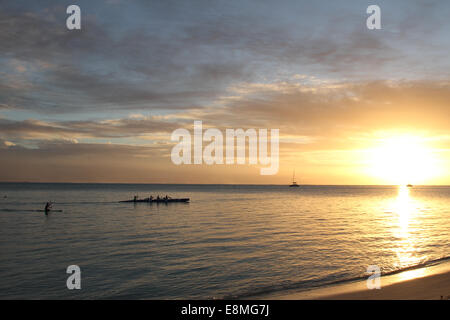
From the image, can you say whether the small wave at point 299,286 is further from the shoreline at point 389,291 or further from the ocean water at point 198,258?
the shoreline at point 389,291

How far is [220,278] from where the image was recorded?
68.1ft

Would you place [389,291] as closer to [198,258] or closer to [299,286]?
[299,286]

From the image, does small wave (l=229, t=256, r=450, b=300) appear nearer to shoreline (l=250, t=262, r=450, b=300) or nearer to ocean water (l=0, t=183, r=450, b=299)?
ocean water (l=0, t=183, r=450, b=299)

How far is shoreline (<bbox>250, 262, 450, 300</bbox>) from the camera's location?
1680cm

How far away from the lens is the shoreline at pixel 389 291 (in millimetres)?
16797

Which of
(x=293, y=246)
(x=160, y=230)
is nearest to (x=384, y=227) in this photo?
(x=293, y=246)

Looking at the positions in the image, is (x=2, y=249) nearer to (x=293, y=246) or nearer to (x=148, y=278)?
(x=148, y=278)

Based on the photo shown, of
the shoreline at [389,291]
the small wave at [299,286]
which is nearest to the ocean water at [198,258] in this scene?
the small wave at [299,286]

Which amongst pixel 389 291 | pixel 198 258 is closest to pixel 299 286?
pixel 389 291

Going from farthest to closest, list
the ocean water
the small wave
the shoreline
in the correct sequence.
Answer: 1. the ocean water
2. the small wave
3. the shoreline

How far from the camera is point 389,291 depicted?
1775 centimetres

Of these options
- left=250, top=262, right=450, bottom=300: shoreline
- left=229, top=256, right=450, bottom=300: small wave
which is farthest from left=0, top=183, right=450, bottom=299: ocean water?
left=250, top=262, right=450, bottom=300: shoreline

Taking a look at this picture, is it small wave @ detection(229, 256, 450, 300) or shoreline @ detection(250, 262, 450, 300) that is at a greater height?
shoreline @ detection(250, 262, 450, 300)

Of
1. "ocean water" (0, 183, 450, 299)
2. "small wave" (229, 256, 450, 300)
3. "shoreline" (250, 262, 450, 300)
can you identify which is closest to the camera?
"shoreline" (250, 262, 450, 300)
